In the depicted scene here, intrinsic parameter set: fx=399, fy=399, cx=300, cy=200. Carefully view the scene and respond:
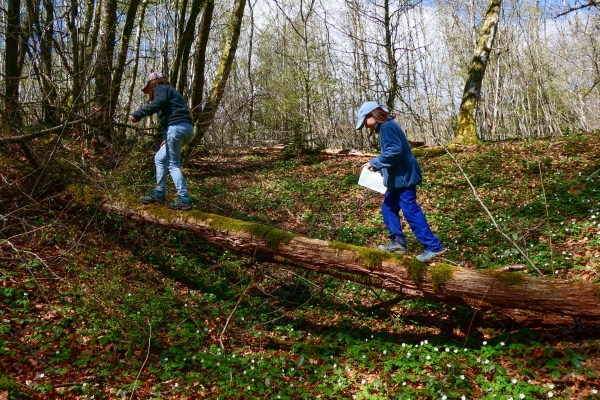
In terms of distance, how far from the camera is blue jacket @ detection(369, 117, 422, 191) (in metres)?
4.53

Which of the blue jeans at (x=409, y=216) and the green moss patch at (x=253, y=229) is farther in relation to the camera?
the green moss patch at (x=253, y=229)

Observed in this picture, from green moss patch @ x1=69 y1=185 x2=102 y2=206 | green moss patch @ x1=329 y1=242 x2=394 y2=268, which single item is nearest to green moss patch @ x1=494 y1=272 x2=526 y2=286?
green moss patch @ x1=329 y1=242 x2=394 y2=268

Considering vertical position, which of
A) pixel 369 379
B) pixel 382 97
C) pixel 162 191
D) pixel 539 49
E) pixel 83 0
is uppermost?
pixel 539 49

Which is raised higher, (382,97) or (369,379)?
(382,97)

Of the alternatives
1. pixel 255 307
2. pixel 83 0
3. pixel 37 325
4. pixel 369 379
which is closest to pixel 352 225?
pixel 255 307

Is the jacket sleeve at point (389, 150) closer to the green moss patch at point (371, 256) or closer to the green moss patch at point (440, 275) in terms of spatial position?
the green moss patch at point (371, 256)

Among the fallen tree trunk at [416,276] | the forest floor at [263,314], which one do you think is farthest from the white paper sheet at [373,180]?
the forest floor at [263,314]

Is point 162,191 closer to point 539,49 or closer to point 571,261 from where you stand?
point 571,261

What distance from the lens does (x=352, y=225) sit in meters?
8.02

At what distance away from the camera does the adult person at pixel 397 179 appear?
4477 mm

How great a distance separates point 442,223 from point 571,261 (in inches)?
97.4

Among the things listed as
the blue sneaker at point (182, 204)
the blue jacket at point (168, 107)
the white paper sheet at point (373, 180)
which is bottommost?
the blue sneaker at point (182, 204)

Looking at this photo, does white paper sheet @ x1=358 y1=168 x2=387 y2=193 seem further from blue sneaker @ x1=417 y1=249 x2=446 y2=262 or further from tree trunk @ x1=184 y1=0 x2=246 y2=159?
tree trunk @ x1=184 y1=0 x2=246 y2=159

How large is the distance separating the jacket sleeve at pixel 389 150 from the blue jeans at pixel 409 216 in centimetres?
38
